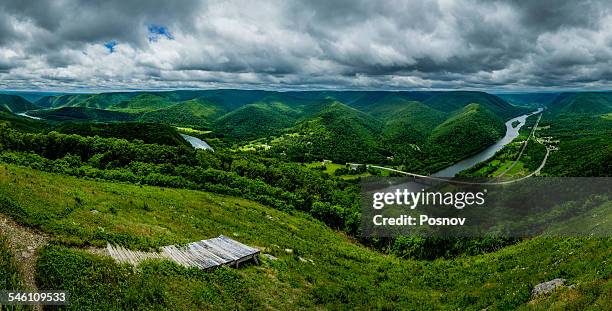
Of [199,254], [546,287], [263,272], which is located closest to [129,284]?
[199,254]

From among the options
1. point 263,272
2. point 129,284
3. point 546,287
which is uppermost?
point 129,284

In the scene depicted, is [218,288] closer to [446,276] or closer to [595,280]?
[595,280]

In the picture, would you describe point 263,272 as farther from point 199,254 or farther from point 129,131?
point 129,131

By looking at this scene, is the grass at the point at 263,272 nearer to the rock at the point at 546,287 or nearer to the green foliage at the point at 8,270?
the rock at the point at 546,287

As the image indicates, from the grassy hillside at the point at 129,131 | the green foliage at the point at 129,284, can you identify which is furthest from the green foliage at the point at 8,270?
the grassy hillside at the point at 129,131

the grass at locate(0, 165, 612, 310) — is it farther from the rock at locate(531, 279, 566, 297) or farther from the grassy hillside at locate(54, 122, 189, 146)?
the grassy hillside at locate(54, 122, 189, 146)

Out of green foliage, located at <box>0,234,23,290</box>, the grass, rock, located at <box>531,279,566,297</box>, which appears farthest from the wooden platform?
rock, located at <box>531,279,566,297</box>

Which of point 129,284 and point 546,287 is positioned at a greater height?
point 129,284
